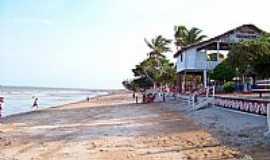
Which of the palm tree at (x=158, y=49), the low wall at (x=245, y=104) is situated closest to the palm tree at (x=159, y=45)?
the palm tree at (x=158, y=49)

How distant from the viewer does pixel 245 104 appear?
19.4 meters

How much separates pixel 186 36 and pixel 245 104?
36.7m

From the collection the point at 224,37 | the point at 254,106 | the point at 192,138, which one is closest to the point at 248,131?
the point at 192,138

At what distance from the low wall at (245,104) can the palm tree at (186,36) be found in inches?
1198

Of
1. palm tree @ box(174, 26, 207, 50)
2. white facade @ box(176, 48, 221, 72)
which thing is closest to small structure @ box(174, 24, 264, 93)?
white facade @ box(176, 48, 221, 72)

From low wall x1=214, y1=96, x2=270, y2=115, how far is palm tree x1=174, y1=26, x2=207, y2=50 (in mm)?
30421

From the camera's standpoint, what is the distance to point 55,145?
46.8 ft

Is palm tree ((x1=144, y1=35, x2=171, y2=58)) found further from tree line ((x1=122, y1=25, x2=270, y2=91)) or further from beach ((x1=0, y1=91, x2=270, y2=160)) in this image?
beach ((x1=0, y1=91, x2=270, y2=160))

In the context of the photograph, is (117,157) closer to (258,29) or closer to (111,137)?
(111,137)

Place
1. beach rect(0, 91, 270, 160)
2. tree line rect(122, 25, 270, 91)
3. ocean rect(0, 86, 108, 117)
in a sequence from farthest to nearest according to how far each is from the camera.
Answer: ocean rect(0, 86, 108, 117) → tree line rect(122, 25, 270, 91) → beach rect(0, 91, 270, 160)

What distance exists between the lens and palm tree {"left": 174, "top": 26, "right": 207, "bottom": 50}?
54.6m

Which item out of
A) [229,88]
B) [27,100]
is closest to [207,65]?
[229,88]

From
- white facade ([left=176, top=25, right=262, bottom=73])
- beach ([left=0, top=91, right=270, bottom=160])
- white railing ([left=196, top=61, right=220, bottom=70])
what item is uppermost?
white facade ([left=176, top=25, right=262, bottom=73])

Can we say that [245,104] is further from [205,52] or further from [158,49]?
[158,49]
